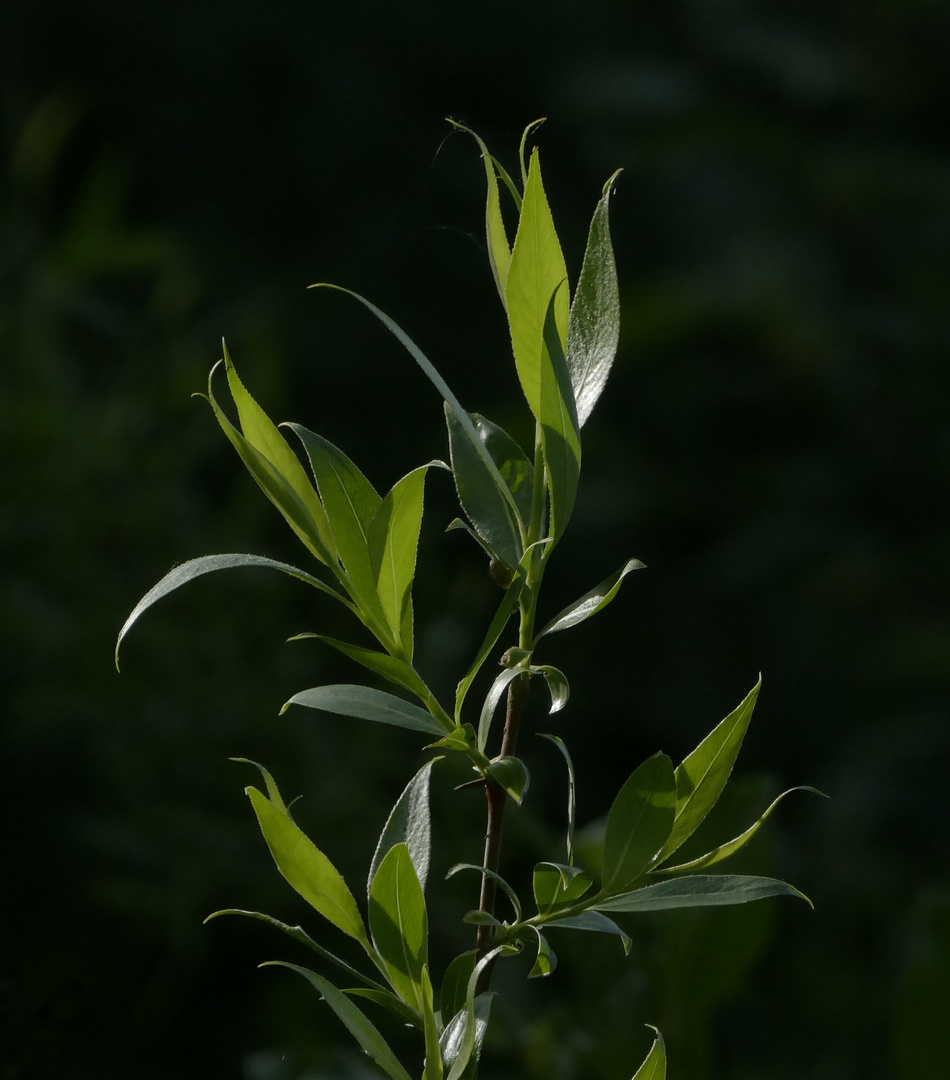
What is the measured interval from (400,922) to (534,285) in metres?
0.09

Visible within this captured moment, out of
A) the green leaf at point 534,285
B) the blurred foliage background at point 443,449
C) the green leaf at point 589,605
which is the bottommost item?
the blurred foliage background at point 443,449

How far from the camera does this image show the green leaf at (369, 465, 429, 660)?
0.59ft

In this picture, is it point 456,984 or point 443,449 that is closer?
point 456,984

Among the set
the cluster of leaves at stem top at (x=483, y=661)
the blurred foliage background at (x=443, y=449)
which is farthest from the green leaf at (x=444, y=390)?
the blurred foliage background at (x=443, y=449)

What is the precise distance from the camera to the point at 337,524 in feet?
0.61

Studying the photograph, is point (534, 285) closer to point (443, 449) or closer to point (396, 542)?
point (396, 542)

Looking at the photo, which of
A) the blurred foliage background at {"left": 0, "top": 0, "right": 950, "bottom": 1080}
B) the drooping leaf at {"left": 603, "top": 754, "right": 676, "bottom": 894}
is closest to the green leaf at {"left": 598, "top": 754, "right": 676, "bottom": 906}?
the drooping leaf at {"left": 603, "top": 754, "right": 676, "bottom": 894}

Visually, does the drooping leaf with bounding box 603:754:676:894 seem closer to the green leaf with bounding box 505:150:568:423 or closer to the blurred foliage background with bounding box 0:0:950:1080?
the green leaf with bounding box 505:150:568:423

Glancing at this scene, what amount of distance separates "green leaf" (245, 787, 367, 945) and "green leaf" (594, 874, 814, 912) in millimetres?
35

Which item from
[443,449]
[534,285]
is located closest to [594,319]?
[534,285]

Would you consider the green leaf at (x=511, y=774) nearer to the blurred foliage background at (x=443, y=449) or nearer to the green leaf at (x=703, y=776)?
the green leaf at (x=703, y=776)

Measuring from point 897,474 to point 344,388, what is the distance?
573 mm

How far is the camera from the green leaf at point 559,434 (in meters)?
0.17

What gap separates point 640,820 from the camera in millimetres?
173
